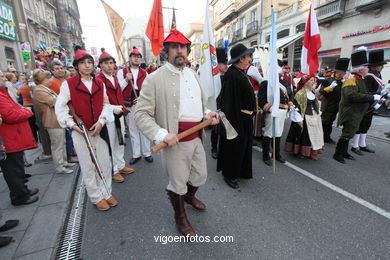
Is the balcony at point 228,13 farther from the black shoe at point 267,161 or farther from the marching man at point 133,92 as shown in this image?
the black shoe at point 267,161

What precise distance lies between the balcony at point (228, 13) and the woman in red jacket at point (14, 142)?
2803 cm

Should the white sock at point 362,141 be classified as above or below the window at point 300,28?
below

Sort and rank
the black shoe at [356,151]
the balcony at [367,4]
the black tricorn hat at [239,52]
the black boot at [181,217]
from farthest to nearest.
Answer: the balcony at [367,4] → the black shoe at [356,151] → the black tricorn hat at [239,52] → the black boot at [181,217]

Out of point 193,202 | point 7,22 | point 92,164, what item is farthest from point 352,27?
point 7,22

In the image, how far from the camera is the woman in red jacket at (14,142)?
250cm

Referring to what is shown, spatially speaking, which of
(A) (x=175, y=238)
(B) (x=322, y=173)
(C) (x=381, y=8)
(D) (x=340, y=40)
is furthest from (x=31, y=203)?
(D) (x=340, y=40)

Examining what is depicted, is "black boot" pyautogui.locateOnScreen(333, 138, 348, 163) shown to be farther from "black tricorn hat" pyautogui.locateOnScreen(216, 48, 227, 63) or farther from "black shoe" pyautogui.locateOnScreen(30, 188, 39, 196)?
"black shoe" pyautogui.locateOnScreen(30, 188, 39, 196)

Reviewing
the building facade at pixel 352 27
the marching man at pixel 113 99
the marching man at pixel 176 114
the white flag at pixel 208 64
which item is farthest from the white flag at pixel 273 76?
the building facade at pixel 352 27

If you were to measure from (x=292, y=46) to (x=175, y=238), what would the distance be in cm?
1900

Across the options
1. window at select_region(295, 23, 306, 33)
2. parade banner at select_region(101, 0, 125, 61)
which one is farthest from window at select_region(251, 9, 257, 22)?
parade banner at select_region(101, 0, 125, 61)

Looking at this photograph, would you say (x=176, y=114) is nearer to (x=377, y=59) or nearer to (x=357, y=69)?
(x=357, y=69)

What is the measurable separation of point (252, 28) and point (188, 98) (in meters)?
23.8

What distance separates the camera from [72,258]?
1.98 meters

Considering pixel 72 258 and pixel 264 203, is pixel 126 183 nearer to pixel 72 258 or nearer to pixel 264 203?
pixel 72 258
